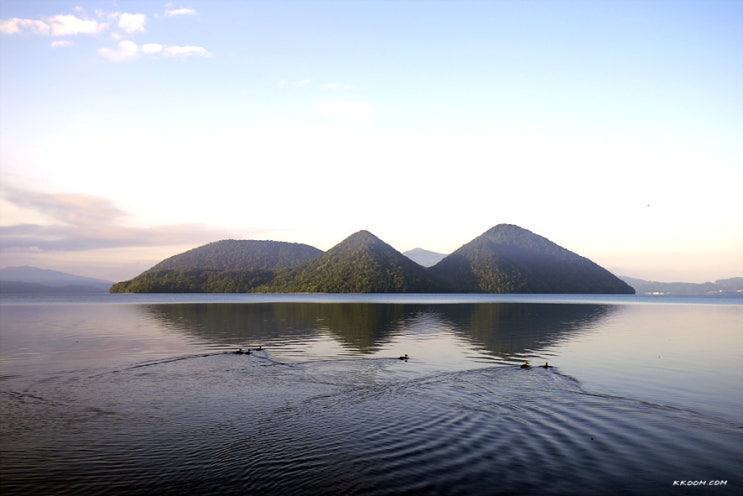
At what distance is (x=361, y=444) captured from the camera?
19625 millimetres

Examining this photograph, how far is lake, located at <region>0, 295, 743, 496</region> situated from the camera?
16.1 m

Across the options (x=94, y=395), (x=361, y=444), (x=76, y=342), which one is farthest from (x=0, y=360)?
(x=361, y=444)

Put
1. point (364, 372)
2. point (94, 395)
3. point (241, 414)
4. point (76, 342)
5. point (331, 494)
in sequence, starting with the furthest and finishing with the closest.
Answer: point (76, 342) → point (364, 372) → point (94, 395) → point (241, 414) → point (331, 494)

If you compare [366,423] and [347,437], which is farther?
[366,423]

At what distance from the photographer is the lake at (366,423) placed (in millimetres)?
16125

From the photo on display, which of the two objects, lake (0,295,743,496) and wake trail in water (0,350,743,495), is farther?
lake (0,295,743,496)

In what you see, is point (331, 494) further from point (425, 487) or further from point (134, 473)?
point (134, 473)

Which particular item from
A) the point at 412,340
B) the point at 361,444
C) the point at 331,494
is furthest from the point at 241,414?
the point at 412,340

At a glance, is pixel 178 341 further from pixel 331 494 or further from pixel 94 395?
pixel 331 494

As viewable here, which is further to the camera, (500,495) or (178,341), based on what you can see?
(178,341)

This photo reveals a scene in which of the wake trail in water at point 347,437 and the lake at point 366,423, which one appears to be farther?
the lake at point 366,423

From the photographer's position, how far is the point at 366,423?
2273cm

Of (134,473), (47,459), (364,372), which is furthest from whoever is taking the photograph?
(364,372)

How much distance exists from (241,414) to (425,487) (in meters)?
12.4
